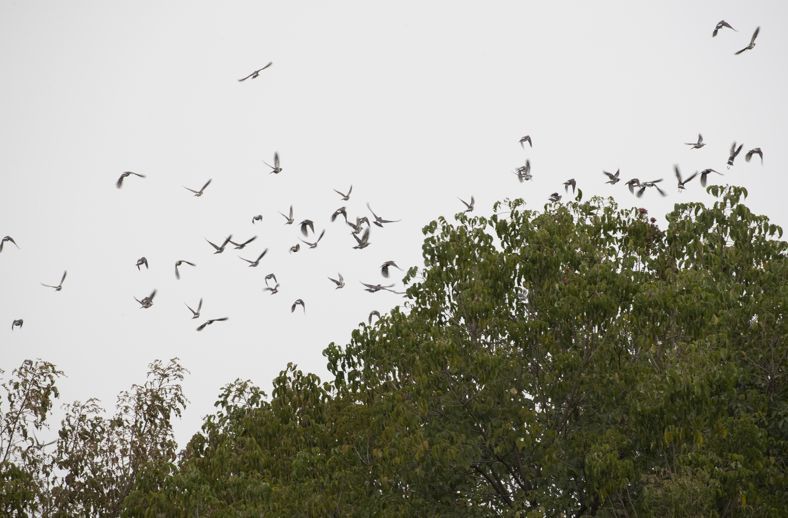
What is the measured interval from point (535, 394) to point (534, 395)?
0.11 feet

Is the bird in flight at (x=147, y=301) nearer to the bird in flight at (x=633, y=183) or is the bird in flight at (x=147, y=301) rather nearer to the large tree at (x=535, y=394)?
the large tree at (x=535, y=394)

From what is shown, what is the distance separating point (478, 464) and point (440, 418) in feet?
4.47

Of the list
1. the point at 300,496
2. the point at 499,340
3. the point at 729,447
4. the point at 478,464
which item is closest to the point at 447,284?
the point at 499,340

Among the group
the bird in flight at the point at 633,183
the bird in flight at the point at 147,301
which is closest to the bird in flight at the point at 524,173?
the bird in flight at the point at 633,183

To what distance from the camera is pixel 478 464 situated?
21625 millimetres

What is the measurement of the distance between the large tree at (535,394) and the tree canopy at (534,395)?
0.15ft

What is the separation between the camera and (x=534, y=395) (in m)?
21.5

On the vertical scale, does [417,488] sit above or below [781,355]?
below

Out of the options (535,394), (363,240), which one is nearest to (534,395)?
(535,394)

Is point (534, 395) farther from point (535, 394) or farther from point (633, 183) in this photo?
point (633, 183)

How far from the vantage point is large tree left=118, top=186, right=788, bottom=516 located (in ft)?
61.7

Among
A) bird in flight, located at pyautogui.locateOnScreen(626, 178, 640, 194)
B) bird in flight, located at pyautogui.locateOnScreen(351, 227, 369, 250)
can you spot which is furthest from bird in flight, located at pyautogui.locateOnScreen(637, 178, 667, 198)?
bird in flight, located at pyautogui.locateOnScreen(351, 227, 369, 250)

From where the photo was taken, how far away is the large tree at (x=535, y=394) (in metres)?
18.8

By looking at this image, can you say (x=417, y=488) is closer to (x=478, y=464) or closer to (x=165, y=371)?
(x=478, y=464)
